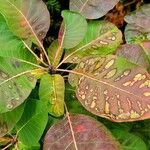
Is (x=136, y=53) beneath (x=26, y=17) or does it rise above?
beneath

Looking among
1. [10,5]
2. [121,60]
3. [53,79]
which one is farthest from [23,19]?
[121,60]

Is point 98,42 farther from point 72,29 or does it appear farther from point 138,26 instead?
point 138,26

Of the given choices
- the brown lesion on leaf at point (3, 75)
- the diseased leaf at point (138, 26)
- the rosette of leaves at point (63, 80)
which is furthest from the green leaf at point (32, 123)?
the diseased leaf at point (138, 26)

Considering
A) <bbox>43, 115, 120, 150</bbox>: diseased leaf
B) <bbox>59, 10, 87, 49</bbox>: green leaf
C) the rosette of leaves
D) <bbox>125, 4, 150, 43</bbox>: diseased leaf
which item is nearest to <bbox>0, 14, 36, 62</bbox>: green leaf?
the rosette of leaves

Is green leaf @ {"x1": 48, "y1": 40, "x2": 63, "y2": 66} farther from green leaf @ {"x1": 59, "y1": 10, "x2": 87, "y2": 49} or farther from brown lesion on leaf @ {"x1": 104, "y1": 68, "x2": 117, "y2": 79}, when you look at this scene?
brown lesion on leaf @ {"x1": 104, "y1": 68, "x2": 117, "y2": 79}

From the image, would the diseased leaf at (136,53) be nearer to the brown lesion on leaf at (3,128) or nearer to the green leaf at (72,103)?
the green leaf at (72,103)

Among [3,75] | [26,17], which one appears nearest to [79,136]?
[3,75]

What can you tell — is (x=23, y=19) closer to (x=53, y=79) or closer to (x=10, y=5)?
(x=10, y=5)
